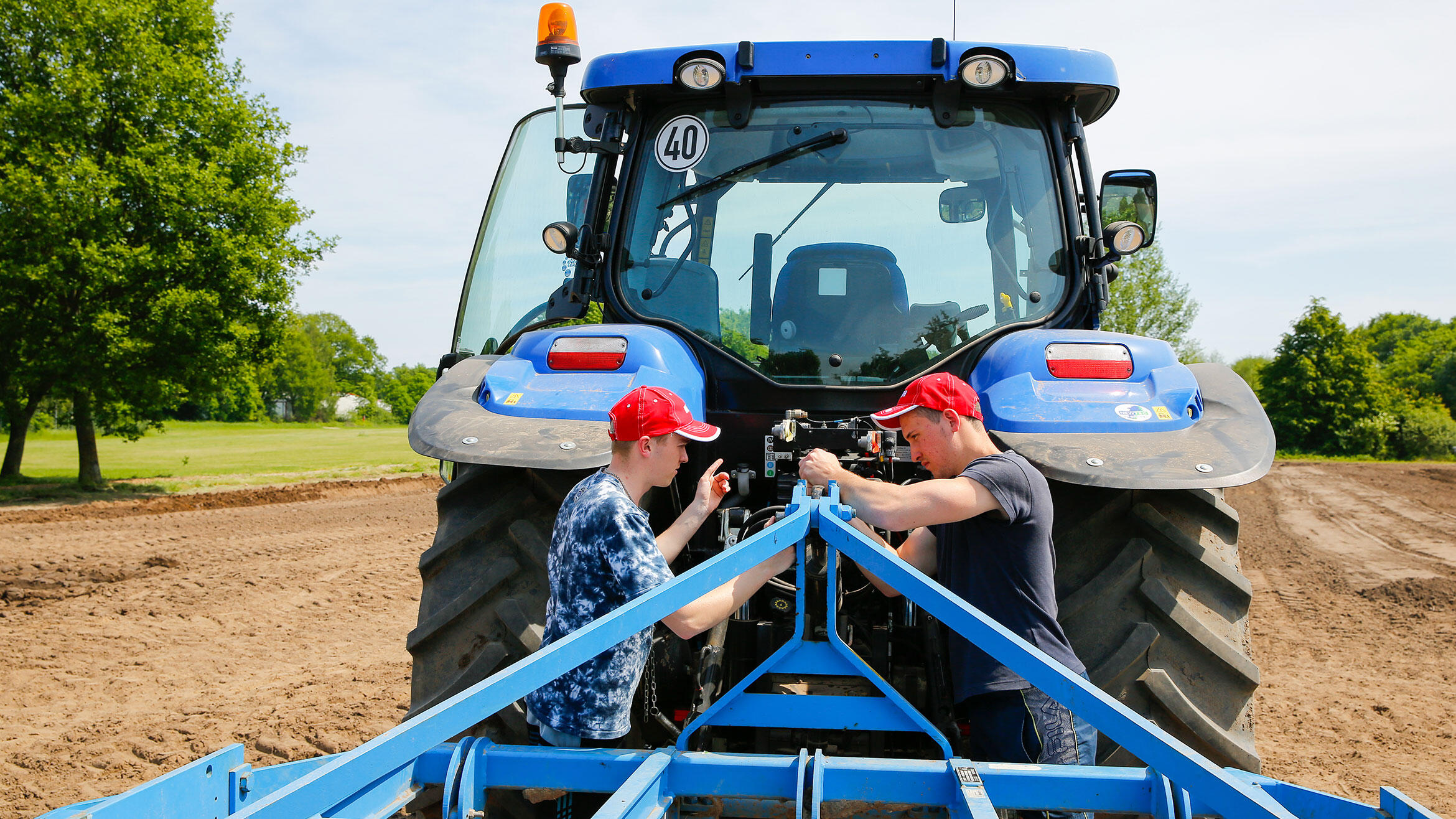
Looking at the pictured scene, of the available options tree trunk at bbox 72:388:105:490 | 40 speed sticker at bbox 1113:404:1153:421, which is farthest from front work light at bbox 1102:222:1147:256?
tree trunk at bbox 72:388:105:490

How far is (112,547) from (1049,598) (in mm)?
10660

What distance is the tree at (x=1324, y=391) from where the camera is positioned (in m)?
36.1

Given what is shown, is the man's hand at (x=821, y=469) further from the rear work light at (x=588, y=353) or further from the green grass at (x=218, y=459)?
the green grass at (x=218, y=459)

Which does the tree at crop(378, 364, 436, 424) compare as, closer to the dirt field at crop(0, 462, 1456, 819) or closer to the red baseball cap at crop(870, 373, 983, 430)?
the dirt field at crop(0, 462, 1456, 819)

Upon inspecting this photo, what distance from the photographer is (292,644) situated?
667cm

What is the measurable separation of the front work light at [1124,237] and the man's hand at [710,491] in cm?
177

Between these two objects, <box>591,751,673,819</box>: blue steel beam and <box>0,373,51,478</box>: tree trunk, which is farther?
<box>0,373,51,478</box>: tree trunk

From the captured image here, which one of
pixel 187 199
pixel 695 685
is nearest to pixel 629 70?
pixel 695 685

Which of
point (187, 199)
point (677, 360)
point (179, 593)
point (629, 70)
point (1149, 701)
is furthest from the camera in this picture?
point (187, 199)

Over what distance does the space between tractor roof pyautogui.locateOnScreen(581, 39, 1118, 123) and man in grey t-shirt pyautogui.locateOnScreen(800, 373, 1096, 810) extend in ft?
4.56

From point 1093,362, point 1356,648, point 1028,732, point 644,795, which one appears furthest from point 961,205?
point 1356,648

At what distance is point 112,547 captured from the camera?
33.3ft

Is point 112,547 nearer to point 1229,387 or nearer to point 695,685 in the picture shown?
point 695,685

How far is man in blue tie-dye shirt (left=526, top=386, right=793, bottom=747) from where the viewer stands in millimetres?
2379
